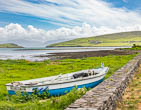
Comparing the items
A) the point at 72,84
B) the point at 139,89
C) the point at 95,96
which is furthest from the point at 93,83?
the point at 95,96

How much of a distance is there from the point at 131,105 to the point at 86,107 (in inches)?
133

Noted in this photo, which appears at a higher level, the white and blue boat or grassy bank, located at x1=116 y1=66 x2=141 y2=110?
the white and blue boat

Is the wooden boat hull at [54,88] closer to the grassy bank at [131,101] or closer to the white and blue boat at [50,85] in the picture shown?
the white and blue boat at [50,85]

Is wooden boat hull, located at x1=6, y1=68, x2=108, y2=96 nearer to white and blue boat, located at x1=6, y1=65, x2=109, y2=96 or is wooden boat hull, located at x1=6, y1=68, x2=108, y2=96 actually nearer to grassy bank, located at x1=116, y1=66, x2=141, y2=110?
white and blue boat, located at x1=6, y1=65, x2=109, y2=96

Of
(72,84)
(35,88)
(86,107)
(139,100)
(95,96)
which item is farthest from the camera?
(72,84)

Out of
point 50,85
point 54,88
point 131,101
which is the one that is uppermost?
point 50,85

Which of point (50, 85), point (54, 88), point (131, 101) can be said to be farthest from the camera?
point (54, 88)

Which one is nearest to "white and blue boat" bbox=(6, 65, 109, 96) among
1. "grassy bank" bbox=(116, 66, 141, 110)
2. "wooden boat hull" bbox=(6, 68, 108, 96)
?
"wooden boat hull" bbox=(6, 68, 108, 96)

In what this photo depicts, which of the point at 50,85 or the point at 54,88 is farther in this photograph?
the point at 54,88

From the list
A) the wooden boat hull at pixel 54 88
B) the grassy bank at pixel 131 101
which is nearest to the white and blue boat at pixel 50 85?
the wooden boat hull at pixel 54 88

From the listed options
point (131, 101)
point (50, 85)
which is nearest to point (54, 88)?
point (50, 85)

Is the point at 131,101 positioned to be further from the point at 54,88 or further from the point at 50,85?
the point at 50,85

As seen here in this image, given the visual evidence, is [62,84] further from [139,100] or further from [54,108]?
[139,100]

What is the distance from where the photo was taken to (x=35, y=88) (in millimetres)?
8945
